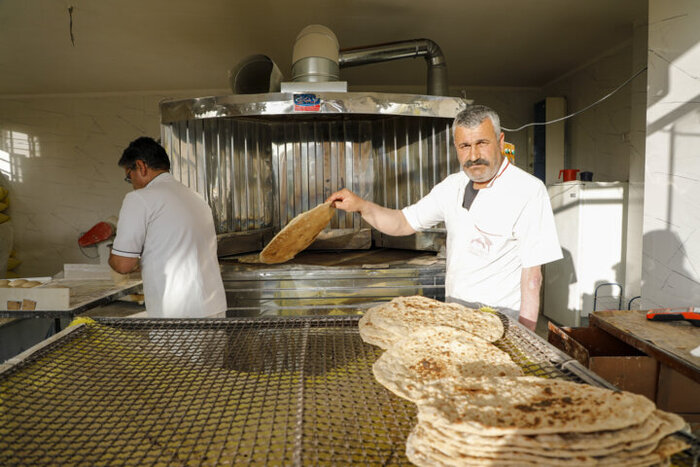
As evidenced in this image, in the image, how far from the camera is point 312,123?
3.63m

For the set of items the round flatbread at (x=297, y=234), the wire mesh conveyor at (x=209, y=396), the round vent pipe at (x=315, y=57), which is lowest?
the wire mesh conveyor at (x=209, y=396)

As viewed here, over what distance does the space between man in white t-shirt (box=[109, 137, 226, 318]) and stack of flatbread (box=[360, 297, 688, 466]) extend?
4.89 ft

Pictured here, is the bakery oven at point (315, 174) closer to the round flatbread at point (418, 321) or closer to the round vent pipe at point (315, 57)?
the round vent pipe at point (315, 57)

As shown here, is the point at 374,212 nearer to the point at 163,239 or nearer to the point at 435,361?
the point at 163,239

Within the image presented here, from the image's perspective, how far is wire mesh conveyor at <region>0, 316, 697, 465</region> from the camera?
0.75 meters

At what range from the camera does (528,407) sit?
77 cm

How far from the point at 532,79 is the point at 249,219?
399cm

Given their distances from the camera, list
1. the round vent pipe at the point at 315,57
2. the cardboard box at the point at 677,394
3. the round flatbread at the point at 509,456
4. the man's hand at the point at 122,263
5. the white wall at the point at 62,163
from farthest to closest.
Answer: the white wall at the point at 62,163
the round vent pipe at the point at 315,57
the man's hand at the point at 122,263
the cardboard box at the point at 677,394
the round flatbread at the point at 509,456

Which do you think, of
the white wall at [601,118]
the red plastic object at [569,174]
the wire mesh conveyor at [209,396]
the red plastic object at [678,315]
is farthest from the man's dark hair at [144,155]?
the white wall at [601,118]

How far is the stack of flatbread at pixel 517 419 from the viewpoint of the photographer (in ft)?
2.20

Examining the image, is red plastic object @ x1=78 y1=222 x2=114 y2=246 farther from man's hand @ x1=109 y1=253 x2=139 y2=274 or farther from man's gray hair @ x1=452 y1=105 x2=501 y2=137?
man's gray hair @ x1=452 y1=105 x2=501 y2=137

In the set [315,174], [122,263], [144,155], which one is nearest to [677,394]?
[122,263]

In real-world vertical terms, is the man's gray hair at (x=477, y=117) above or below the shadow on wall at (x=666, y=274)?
above

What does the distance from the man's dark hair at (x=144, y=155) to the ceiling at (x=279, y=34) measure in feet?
5.17
